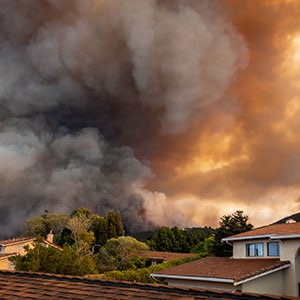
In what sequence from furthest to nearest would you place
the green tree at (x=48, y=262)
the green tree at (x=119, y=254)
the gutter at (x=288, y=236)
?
the green tree at (x=119, y=254) → the green tree at (x=48, y=262) → the gutter at (x=288, y=236)

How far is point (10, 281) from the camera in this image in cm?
703

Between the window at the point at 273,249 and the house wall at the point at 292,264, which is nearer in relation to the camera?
the house wall at the point at 292,264

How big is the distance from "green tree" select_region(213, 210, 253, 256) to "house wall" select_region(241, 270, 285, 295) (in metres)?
16.6

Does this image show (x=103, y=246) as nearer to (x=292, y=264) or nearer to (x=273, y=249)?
(x=273, y=249)

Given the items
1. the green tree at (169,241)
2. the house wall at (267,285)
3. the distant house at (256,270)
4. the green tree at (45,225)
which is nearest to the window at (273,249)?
the distant house at (256,270)

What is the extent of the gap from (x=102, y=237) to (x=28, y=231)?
22.2 metres

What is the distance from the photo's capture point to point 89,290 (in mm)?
6012

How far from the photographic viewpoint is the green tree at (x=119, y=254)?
49344mm

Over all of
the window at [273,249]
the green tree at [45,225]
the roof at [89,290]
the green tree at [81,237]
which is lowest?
the roof at [89,290]

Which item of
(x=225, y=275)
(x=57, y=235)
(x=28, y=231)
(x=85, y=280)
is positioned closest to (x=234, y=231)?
(x=225, y=275)

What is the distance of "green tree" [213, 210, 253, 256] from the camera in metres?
39.0

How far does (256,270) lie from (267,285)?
99cm

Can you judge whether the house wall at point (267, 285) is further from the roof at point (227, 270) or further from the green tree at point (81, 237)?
the green tree at point (81, 237)

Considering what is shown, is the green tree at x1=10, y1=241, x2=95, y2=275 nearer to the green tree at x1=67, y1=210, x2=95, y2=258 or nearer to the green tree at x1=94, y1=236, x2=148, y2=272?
the green tree at x1=67, y1=210, x2=95, y2=258
